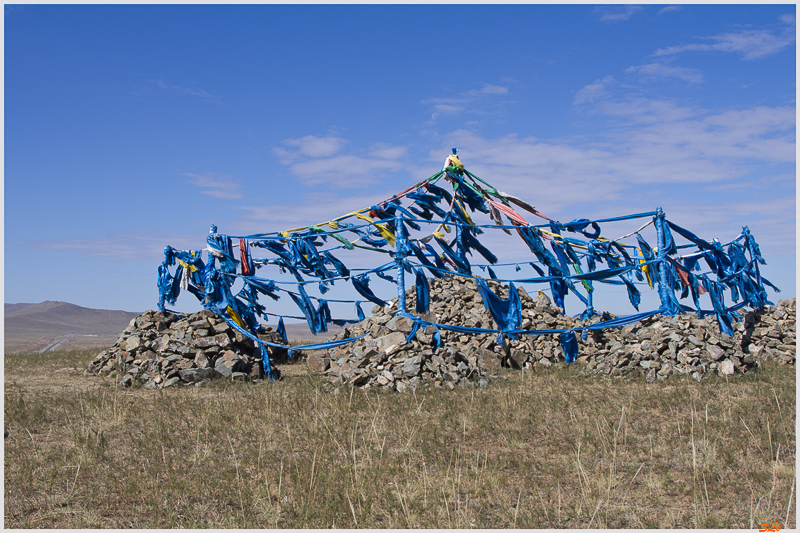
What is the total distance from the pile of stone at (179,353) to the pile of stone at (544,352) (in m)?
2.03

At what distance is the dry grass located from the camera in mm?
4754

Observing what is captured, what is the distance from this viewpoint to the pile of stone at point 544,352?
35.9ft

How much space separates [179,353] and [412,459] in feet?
27.9

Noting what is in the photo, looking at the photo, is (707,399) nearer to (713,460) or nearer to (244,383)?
(713,460)

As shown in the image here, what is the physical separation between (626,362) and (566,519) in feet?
26.1

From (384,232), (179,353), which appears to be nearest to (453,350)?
(384,232)

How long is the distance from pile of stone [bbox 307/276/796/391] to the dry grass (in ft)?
3.02

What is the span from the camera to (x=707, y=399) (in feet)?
28.9

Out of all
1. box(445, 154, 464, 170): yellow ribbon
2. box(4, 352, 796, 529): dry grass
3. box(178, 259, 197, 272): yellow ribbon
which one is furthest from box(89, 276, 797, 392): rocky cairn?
box(445, 154, 464, 170): yellow ribbon

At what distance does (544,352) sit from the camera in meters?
14.8

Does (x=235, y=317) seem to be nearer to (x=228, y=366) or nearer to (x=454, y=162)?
(x=228, y=366)

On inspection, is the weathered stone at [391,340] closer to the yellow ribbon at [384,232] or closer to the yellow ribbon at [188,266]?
the yellow ribbon at [384,232]

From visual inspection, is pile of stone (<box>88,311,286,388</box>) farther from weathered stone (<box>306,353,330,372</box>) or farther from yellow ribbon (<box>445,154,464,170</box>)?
yellow ribbon (<box>445,154,464,170</box>)

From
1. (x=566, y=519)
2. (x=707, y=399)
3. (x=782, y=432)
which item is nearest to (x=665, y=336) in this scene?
(x=707, y=399)
